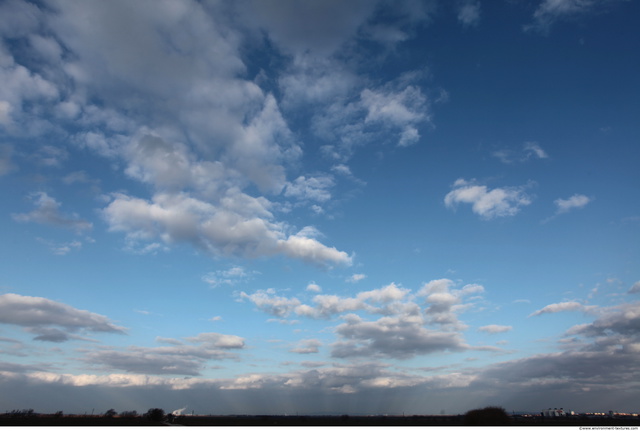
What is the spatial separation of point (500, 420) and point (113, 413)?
149 meters

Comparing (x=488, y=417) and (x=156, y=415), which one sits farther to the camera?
(x=156, y=415)

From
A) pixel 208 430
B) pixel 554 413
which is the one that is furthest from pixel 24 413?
pixel 554 413

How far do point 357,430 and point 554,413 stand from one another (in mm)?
166847

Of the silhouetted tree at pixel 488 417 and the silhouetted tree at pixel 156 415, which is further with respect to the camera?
the silhouetted tree at pixel 156 415

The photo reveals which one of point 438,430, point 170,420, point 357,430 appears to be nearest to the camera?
point 438,430

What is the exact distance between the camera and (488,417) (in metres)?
109

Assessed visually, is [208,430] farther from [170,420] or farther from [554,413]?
[554,413]

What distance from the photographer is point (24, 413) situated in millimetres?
157375

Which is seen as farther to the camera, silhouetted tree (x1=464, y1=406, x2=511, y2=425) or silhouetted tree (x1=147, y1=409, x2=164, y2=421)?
silhouetted tree (x1=147, y1=409, x2=164, y2=421)

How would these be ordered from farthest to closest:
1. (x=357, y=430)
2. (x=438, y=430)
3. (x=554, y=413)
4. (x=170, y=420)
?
1. (x=554, y=413)
2. (x=170, y=420)
3. (x=357, y=430)
4. (x=438, y=430)

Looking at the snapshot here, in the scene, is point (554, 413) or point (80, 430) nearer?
point (80, 430)

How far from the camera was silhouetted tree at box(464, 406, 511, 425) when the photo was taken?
4216 inches

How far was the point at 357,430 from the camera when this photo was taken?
8469cm

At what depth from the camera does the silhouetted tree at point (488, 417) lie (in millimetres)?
107094
